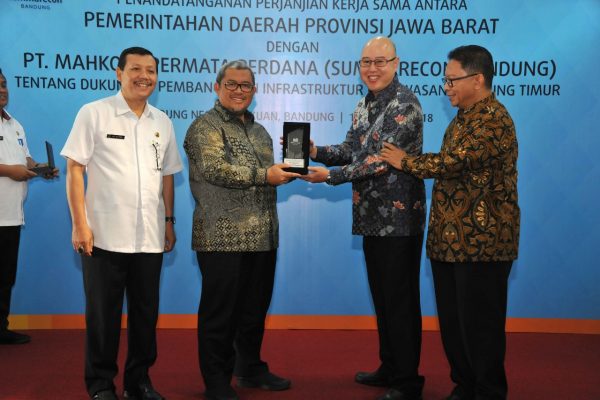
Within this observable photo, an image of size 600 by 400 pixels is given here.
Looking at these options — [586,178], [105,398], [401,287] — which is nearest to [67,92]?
[105,398]

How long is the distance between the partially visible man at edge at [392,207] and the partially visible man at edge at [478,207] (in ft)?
0.63

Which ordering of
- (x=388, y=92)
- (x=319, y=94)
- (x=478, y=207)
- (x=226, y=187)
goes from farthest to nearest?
(x=319, y=94), (x=388, y=92), (x=226, y=187), (x=478, y=207)

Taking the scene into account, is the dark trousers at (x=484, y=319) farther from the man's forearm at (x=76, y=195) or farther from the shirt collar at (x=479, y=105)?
the man's forearm at (x=76, y=195)

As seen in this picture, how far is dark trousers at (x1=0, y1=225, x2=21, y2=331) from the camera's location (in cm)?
430

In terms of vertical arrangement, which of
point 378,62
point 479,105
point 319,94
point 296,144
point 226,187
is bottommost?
point 226,187

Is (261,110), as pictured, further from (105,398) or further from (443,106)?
(105,398)

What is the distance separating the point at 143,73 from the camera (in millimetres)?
2863

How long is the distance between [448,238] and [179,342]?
2.45 meters

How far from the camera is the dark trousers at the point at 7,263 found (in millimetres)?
4305

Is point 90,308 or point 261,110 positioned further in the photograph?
point 261,110

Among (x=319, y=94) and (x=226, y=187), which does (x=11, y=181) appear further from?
(x=319, y=94)

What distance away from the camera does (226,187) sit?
9.70 feet

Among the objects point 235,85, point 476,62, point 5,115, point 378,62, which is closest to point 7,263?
point 5,115

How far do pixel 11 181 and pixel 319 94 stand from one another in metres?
2.40
